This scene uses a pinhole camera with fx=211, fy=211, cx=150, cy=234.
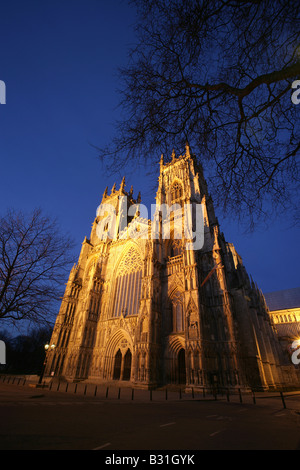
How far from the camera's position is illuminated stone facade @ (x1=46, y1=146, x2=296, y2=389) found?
58.2 feet

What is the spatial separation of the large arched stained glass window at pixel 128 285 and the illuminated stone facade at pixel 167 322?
125 millimetres

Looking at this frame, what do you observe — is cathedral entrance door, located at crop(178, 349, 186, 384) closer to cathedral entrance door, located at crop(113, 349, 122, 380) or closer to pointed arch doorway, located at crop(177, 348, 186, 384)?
pointed arch doorway, located at crop(177, 348, 186, 384)

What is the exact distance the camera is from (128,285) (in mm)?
26484

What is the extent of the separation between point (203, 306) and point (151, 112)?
58.0 feet

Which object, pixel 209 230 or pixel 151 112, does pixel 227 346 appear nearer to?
pixel 209 230

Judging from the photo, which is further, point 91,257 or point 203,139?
point 91,257

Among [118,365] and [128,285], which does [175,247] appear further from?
[118,365]

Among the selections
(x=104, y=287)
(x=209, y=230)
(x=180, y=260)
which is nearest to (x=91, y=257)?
(x=104, y=287)

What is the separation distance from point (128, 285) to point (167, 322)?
735 cm

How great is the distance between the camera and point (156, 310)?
20.8 meters

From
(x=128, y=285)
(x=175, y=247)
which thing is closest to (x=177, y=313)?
(x=128, y=285)

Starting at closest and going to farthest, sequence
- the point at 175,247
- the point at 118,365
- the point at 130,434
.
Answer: the point at 130,434, the point at 118,365, the point at 175,247

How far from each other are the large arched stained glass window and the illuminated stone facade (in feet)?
0.41

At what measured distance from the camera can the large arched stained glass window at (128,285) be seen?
80.7 feet
